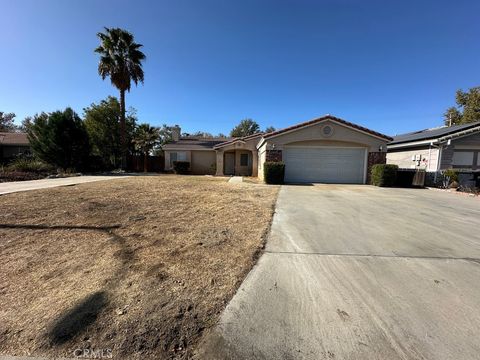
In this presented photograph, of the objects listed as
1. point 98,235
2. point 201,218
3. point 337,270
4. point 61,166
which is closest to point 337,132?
point 201,218

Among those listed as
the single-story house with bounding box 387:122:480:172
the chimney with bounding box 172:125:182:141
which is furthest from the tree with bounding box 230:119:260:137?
the single-story house with bounding box 387:122:480:172

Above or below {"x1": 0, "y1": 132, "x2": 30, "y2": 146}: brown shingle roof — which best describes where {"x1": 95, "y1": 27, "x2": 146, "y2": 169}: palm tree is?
above

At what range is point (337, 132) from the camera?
14898 mm

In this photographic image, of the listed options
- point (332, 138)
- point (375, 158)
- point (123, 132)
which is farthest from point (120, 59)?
point (375, 158)

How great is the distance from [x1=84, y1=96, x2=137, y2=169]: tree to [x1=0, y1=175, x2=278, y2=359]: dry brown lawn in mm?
20947

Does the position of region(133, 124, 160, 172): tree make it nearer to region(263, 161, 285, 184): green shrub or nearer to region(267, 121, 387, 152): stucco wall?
region(267, 121, 387, 152): stucco wall

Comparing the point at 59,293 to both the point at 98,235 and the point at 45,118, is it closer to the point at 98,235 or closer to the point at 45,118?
the point at 98,235

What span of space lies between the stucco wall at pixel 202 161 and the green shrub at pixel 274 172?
11.4 metres

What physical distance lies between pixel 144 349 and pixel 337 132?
15347 mm

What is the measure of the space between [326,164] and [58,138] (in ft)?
66.0

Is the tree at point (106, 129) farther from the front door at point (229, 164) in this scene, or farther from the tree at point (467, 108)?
the tree at point (467, 108)

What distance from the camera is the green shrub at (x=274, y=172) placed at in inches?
561

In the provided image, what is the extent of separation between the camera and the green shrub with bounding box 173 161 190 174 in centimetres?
2372

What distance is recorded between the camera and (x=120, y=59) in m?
22.1
